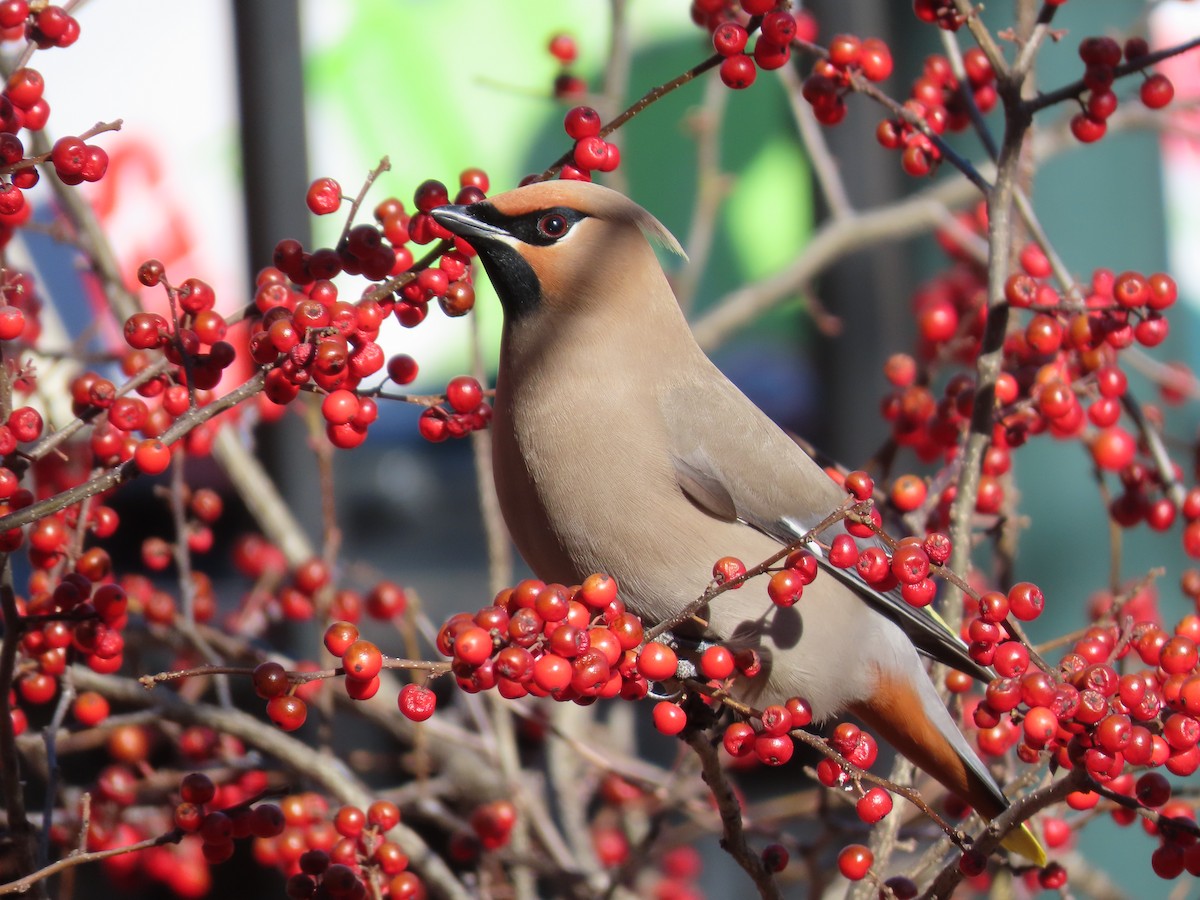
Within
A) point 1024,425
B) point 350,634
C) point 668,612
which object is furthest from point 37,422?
point 1024,425

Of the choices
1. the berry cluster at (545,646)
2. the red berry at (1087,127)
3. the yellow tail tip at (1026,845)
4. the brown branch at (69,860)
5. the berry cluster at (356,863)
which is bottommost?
the yellow tail tip at (1026,845)

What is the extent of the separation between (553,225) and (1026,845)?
99cm

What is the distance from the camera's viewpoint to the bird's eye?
188cm

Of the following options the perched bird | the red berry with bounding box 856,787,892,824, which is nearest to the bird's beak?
the perched bird

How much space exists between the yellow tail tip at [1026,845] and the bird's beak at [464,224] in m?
0.98

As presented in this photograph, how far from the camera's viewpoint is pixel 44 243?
14.5 ft

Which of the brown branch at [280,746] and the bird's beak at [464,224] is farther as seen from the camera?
the brown branch at [280,746]

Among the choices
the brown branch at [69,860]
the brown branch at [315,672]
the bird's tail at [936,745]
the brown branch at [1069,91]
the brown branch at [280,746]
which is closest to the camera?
the brown branch at [315,672]

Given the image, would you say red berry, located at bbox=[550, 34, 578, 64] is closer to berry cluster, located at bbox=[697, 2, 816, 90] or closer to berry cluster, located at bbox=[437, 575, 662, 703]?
berry cluster, located at bbox=[697, 2, 816, 90]

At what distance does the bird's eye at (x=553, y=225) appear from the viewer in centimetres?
188

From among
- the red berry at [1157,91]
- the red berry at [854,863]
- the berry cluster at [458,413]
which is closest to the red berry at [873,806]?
the red berry at [854,863]

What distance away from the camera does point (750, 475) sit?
202 centimetres

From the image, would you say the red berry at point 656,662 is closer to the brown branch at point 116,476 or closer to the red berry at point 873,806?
the red berry at point 873,806

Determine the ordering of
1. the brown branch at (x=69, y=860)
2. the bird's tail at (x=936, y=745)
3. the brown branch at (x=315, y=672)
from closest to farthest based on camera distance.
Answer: the brown branch at (x=315, y=672)
the brown branch at (x=69, y=860)
the bird's tail at (x=936, y=745)
